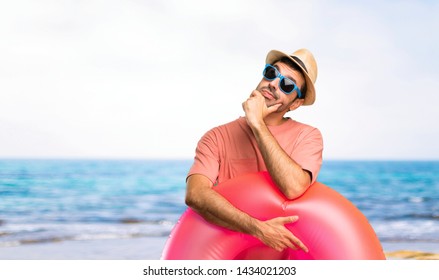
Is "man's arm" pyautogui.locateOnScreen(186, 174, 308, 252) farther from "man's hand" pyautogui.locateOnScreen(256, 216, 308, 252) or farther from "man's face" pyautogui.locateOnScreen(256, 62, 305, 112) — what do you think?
"man's face" pyautogui.locateOnScreen(256, 62, 305, 112)

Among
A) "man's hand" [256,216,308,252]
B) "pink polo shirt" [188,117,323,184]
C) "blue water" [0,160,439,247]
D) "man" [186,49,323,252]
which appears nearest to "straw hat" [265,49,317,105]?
"man" [186,49,323,252]

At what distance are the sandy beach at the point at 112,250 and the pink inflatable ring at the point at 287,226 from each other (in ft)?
12.7

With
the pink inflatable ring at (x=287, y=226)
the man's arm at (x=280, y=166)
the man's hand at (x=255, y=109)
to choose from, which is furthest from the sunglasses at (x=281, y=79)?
the pink inflatable ring at (x=287, y=226)

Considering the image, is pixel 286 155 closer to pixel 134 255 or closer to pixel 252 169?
pixel 252 169

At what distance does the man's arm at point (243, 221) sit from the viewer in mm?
2268

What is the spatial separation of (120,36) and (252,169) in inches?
720

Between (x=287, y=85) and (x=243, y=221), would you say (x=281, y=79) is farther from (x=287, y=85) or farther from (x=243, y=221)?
(x=243, y=221)

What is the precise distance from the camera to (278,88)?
2.53m

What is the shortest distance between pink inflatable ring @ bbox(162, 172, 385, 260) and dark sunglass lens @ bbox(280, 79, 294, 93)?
39 cm

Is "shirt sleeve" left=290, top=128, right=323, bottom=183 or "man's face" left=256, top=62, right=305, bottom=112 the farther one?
"man's face" left=256, top=62, right=305, bottom=112

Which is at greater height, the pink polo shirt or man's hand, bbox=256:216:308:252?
the pink polo shirt

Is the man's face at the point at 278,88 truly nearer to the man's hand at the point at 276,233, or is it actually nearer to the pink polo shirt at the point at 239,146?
the pink polo shirt at the point at 239,146

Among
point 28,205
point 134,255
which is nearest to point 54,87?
point 28,205

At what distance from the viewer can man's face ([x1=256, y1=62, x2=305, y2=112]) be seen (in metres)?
2.52
